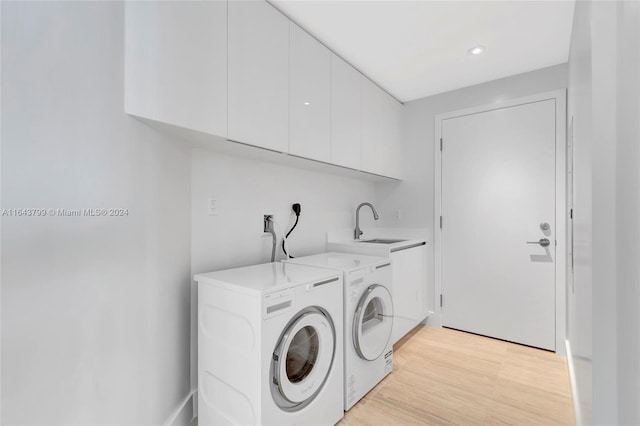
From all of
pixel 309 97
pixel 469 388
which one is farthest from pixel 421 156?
pixel 469 388

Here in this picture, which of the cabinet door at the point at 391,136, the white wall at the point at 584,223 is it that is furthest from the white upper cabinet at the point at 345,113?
the white wall at the point at 584,223

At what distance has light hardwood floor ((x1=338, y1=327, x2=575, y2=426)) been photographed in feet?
5.37

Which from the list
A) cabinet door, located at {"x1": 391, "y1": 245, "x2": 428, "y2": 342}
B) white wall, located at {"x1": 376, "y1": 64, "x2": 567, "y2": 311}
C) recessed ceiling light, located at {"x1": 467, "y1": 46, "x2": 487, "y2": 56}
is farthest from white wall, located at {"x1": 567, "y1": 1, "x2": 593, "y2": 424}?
white wall, located at {"x1": 376, "y1": 64, "x2": 567, "y2": 311}

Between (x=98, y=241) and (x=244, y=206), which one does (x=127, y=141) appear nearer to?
(x=98, y=241)

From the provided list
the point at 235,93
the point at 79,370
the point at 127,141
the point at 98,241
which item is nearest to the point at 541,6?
the point at 235,93

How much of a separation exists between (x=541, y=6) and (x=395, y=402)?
257cm

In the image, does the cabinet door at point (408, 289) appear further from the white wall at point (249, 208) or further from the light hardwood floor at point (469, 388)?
the white wall at point (249, 208)

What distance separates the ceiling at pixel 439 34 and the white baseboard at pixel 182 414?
7.51ft

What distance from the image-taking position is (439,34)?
1.98 meters

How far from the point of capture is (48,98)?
36.0 inches

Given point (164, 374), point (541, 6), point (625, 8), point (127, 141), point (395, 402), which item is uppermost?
point (541, 6)

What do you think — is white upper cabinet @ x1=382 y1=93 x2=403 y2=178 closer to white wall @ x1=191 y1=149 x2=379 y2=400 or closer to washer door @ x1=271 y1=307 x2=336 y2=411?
white wall @ x1=191 y1=149 x2=379 y2=400

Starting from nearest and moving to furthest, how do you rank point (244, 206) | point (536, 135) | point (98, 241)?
point (98, 241) → point (244, 206) → point (536, 135)

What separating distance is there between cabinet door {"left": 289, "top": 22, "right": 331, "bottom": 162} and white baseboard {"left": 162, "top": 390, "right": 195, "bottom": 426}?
1.52 meters
